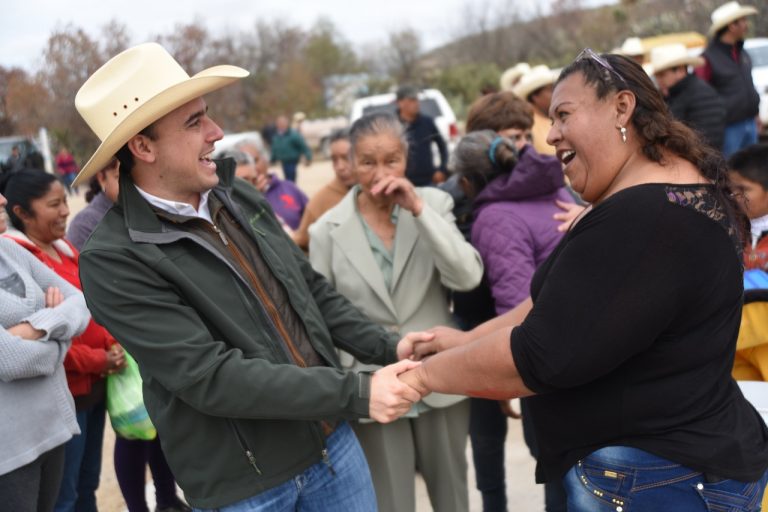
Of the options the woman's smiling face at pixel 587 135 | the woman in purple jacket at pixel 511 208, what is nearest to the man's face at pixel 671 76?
the woman in purple jacket at pixel 511 208

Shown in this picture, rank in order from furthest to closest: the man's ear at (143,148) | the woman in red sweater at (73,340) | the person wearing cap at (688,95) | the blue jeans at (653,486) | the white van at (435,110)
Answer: the white van at (435,110), the person wearing cap at (688,95), the woman in red sweater at (73,340), the man's ear at (143,148), the blue jeans at (653,486)

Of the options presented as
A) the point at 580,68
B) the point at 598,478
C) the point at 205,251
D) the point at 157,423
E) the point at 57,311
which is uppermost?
the point at 580,68

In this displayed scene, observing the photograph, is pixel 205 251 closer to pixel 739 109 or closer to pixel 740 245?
pixel 740 245

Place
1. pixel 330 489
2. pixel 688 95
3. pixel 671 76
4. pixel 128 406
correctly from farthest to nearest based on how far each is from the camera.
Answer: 1. pixel 671 76
2. pixel 688 95
3. pixel 128 406
4. pixel 330 489

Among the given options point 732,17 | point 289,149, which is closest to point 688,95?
point 732,17

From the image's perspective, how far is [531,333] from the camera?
6.05 ft

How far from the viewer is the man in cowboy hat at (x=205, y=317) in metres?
2.08

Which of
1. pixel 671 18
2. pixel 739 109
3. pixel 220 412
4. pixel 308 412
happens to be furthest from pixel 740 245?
pixel 671 18

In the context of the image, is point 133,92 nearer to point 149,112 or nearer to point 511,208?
point 149,112

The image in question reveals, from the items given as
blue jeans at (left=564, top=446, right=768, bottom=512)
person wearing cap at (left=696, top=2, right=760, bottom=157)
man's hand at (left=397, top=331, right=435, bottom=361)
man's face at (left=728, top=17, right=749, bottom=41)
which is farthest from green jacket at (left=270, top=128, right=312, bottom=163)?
blue jeans at (left=564, top=446, right=768, bottom=512)

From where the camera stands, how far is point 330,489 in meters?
2.44

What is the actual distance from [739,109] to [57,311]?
721cm

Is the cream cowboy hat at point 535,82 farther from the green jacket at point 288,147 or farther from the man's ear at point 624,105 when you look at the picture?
the green jacket at point 288,147

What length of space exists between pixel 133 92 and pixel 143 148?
175 millimetres
